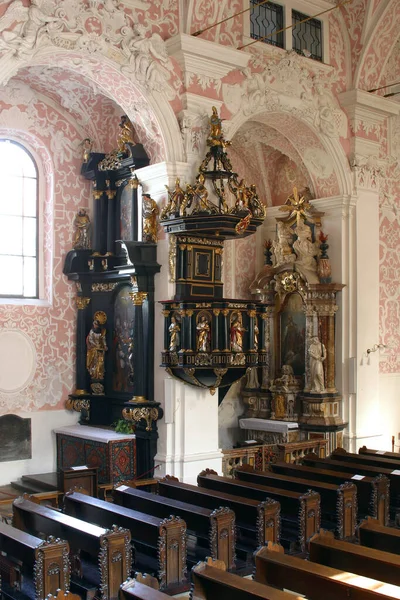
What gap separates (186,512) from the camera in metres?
7.54

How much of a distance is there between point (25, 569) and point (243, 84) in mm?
8006

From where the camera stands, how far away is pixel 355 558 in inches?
233

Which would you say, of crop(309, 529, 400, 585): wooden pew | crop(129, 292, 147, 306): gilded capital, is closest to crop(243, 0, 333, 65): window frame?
crop(129, 292, 147, 306): gilded capital

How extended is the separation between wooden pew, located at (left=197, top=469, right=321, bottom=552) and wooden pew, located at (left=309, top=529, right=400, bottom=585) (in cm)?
121

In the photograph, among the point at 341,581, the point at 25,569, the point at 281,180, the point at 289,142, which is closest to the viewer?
the point at 341,581

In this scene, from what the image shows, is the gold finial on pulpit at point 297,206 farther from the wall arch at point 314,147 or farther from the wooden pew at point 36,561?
the wooden pew at point 36,561

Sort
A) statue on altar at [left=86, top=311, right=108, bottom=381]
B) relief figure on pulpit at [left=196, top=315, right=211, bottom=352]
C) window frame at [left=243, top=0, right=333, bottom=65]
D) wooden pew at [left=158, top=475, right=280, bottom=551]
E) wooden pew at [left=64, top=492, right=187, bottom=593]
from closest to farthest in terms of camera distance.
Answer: wooden pew at [left=64, top=492, right=187, bottom=593], wooden pew at [left=158, top=475, right=280, bottom=551], relief figure on pulpit at [left=196, top=315, right=211, bottom=352], statue on altar at [left=86, top=311, right=108, bottom=381], window frame at [left=243, top=0, right=333, bottom=65]

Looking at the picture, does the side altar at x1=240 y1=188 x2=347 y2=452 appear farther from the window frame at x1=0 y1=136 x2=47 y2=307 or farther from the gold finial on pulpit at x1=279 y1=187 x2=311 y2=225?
the window frame at x1=0 y1=136 x2=47 y2=307

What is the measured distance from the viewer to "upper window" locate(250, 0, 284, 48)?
40.4 ft

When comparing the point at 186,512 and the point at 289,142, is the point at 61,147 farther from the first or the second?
the point at 186,512

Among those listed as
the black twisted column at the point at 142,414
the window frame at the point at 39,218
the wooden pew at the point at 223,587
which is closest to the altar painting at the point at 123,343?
the black twisted column at the point at 142,414

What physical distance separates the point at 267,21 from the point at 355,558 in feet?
30.3

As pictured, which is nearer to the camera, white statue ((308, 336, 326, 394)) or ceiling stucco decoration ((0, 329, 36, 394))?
ceiling stucco decoration ((0, 329, 36, 394))

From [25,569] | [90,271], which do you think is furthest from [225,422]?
[25,569]
